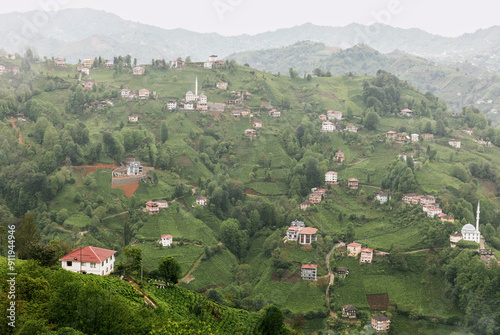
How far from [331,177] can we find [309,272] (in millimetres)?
16216

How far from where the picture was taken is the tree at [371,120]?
206ft

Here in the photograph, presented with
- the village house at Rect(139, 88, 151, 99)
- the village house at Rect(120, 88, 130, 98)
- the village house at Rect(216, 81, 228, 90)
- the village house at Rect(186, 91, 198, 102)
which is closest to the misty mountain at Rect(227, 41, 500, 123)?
the village house at Rect(216, 81, 228, 90)

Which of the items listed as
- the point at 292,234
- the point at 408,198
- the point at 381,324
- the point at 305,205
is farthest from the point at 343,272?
the point at 408,198

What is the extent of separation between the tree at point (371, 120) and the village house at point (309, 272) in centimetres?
2890

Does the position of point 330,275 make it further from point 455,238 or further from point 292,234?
point 455,238

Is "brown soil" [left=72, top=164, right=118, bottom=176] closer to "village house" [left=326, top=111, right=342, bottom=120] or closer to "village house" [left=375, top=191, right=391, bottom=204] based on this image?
"village house" [left=375, top=191, right=391, bottom=204]

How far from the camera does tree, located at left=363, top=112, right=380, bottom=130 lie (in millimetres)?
62844

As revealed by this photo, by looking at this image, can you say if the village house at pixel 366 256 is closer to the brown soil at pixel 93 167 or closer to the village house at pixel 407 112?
the brown soil at pixel 93 167

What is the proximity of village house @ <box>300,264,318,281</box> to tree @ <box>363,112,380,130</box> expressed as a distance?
2890 centimetres

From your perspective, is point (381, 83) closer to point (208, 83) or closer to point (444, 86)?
point (208, 83)

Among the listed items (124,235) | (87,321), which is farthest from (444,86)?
(87,321)

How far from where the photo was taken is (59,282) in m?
18.4

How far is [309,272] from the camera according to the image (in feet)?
128

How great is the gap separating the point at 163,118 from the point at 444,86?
90.0 metres
